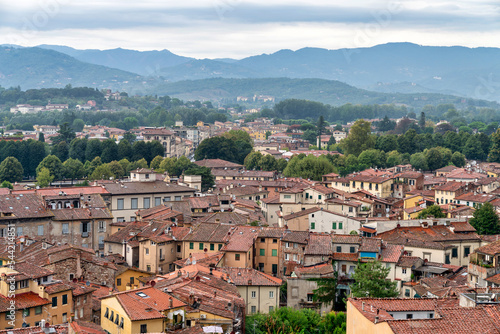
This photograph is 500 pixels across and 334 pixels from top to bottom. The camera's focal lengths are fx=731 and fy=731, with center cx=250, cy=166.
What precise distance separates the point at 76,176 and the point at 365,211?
38.4m

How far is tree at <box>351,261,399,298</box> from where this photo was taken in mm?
29219

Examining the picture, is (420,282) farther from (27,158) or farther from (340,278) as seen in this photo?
(27,158)

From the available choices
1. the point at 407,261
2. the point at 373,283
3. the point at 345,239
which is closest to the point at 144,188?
the point at 345,239

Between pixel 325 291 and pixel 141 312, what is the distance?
37.8 ft

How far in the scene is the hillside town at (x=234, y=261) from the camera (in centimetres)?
2162

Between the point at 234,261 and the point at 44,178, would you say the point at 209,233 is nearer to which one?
the point at 234,261

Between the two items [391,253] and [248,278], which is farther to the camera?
[391,253]

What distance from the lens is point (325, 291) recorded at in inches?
1225

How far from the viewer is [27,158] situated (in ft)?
285

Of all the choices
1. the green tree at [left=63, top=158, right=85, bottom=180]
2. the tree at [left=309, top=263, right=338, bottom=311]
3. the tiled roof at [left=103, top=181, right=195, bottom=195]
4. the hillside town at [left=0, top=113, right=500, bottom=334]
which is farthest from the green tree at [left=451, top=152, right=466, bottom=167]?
the tree at [left=309, top=263, right=338, bottom=311]

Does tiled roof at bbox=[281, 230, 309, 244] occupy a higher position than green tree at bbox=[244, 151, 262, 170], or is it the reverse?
tiled roof at bbox=[281, 230, 309, 244]

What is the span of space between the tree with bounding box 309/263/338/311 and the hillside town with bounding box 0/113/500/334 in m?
0.06

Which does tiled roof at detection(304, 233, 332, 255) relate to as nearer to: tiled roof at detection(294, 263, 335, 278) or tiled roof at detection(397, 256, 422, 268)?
tiled roof at detection(294, 263, 335, 278)

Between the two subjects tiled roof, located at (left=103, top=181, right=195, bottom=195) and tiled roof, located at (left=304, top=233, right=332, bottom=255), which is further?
tiled roof, located at (left=103, top=181, right=195, bottom=195)
